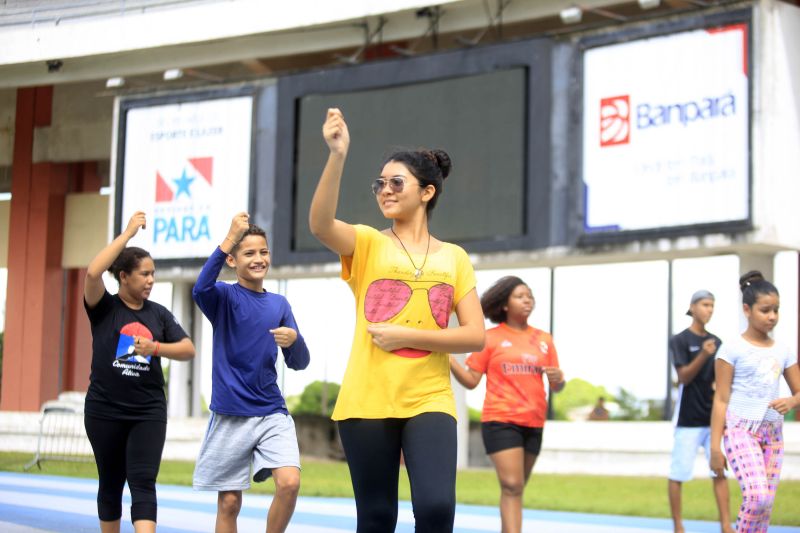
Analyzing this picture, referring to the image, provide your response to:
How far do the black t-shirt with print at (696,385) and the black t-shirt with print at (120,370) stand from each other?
4.45 metres

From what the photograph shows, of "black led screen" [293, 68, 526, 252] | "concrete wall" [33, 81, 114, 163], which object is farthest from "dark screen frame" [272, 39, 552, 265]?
"concrete wall" [33, 81, 114, 163]

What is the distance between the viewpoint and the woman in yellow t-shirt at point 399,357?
464 centimetres

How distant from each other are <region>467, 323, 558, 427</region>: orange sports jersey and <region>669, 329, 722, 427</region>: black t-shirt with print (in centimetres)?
155

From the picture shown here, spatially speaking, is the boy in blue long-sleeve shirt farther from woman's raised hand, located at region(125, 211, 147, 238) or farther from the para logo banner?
the para logo banner

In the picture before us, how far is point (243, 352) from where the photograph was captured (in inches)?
258

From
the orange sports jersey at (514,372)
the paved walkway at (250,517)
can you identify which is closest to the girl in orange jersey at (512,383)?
the orange sports jersey at (514,372)

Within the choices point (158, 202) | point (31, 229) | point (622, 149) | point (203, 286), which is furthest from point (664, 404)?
point (203, 286)

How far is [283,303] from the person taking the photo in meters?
6.87

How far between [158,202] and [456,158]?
24.5 ft

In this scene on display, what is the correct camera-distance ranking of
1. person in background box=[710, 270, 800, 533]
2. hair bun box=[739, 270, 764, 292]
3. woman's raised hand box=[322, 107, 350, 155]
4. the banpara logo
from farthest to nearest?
the banpara logo < hair bun box=[739, 270, 764, 292] < person in background box=[710, 270, 800, 533] < woman's raised hand box=[322, 107, 350, 155]

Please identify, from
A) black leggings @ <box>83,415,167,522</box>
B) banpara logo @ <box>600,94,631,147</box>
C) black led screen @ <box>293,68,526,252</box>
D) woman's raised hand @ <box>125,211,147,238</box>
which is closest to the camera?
woman's raised hand @ <box>125,211,147,238</box>

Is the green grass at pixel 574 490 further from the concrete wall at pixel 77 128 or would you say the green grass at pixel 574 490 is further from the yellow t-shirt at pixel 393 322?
the concrete wall at pixel 77 128

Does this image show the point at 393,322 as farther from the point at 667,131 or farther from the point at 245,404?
the point at 667,131

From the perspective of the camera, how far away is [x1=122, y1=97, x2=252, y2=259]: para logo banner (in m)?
22.6
